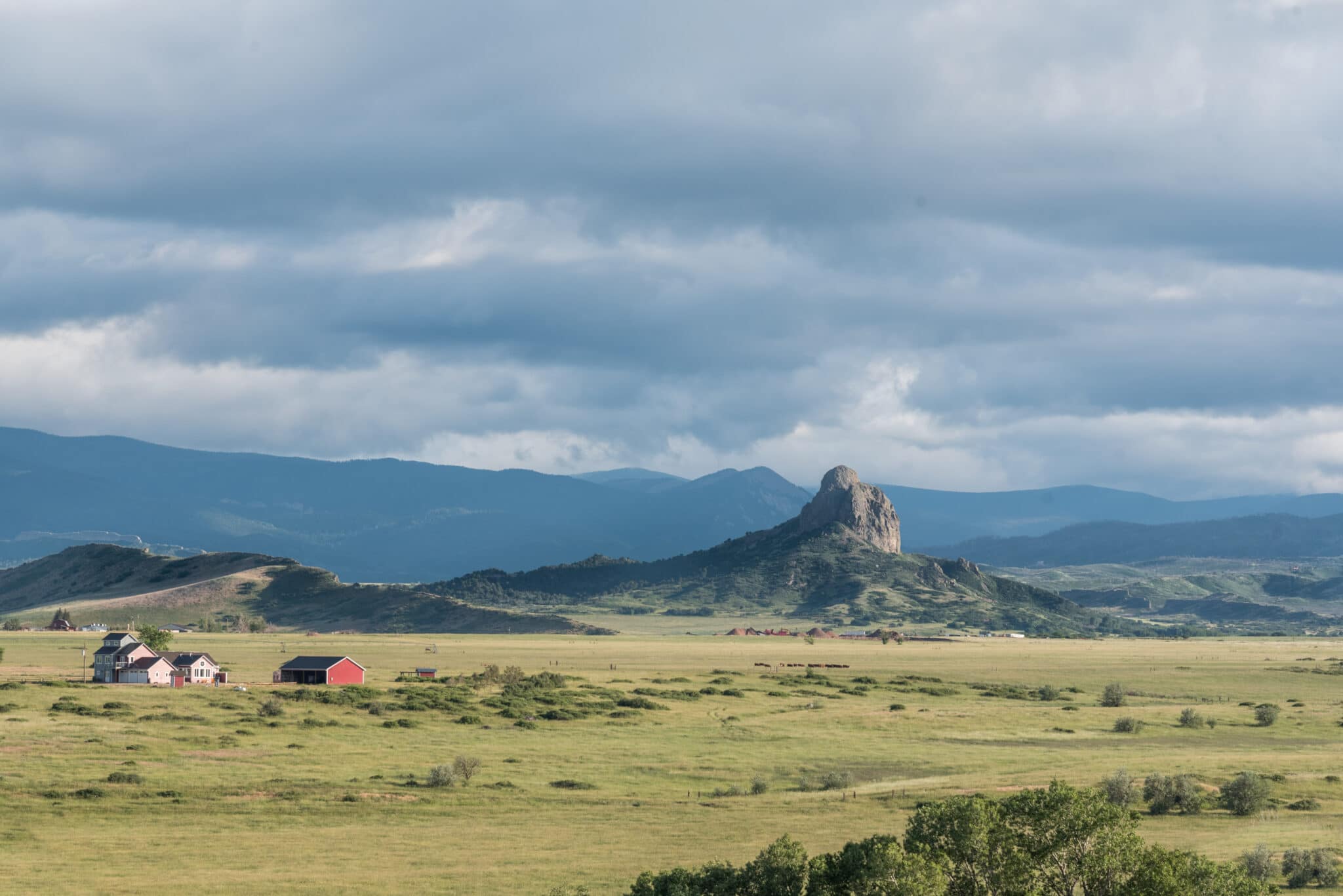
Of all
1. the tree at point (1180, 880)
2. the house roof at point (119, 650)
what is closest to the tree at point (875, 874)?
the tree at point (1180, 880)

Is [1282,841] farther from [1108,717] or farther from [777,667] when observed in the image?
[777,667]

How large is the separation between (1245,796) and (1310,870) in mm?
20006

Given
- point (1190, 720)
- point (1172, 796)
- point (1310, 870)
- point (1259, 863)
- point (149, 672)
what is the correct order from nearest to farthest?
point (1259, 863) → point (1310, 870) → point (1172, 796) → point (1190, 720) → point (149, 672)

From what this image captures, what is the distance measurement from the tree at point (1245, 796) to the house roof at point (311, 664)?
92108mm

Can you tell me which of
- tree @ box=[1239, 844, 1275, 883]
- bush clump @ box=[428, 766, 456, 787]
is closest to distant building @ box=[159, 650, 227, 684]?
bush clump @ box=[428, 766, 456, 787]

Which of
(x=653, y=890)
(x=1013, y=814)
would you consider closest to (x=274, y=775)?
(x=653, y=890)

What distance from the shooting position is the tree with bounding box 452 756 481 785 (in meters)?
83.2

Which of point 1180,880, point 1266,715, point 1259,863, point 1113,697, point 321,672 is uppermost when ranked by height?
point 1180,880

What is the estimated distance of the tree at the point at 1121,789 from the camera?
246 ft

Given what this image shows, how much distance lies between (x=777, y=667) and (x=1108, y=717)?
2677 inches

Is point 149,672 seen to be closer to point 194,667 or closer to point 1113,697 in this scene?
point 194,667

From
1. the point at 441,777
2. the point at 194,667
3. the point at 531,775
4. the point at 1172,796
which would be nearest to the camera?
the point at 1172,796

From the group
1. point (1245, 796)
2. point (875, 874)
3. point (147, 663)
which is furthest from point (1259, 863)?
point (147, 663)

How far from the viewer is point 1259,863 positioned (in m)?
54.2
